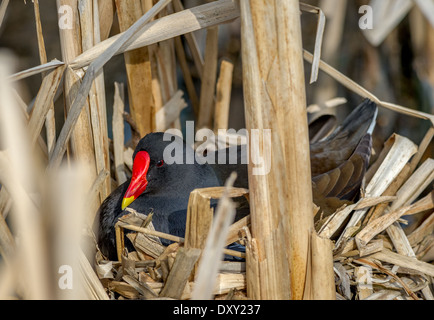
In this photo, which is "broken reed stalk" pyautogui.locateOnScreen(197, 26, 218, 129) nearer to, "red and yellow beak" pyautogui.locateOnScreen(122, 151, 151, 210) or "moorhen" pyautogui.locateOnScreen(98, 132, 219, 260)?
"moorhen" pyautogui.locateOnScreen(98, 132, 219, 260)

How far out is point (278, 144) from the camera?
1.21 meters

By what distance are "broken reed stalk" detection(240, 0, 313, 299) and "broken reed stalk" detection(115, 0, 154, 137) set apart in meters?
0.80

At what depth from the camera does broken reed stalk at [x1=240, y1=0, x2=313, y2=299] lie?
3.83ft

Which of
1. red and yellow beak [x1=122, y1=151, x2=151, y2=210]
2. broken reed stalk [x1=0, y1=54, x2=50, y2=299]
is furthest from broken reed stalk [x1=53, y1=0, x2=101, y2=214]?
broken reed stalk [x1=0, y1=54, x2=50, y2=299]

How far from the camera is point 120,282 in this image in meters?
1.48

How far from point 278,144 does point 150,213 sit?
52cm

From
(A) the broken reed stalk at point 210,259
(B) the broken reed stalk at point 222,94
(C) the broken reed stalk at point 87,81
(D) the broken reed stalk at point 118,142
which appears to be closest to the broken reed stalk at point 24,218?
(A) the broken reed stalk at point 210,259

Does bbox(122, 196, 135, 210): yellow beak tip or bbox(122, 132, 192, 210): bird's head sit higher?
bbox(122, 132, 192, 210): bird's head

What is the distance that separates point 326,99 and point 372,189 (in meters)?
0.78

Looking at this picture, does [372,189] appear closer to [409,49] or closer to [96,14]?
[409,49]

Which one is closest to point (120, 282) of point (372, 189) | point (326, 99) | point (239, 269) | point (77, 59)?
point (239, 269)

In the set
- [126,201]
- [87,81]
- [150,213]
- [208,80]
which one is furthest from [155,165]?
[208,80]
